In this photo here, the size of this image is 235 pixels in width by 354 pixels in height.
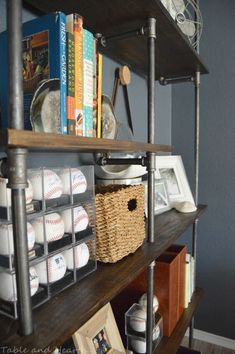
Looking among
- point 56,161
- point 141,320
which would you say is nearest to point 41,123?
point 56,161

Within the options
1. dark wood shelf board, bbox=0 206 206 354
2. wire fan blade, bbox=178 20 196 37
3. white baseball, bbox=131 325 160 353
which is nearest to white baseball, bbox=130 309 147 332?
white baseball, bbox=131 325 160 353

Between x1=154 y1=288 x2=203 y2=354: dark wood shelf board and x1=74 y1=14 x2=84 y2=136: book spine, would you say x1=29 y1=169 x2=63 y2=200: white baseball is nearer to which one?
x1=74 y1=14 x2=84 y2=136: book spine

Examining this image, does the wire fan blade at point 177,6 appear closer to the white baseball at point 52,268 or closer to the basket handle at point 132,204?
the basket handle at point 132,204

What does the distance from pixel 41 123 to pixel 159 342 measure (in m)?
0.92

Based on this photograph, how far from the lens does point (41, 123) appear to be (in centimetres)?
56

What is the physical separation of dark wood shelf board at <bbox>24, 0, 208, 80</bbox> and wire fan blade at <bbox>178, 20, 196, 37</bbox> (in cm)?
16

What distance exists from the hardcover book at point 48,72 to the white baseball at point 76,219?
0.63ft

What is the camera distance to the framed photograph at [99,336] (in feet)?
2.34

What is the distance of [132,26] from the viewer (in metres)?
0.89

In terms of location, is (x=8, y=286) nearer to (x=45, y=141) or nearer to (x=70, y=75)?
(x=45, y=141)

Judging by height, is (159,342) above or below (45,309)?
below

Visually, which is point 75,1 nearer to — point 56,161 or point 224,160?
point 56,161

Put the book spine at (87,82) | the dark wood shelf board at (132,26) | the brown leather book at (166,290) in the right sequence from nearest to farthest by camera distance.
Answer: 1. the book spine at (87,82)
2. the dark wood shelf board at (132,26)
3. the brown leather book at (166,290)

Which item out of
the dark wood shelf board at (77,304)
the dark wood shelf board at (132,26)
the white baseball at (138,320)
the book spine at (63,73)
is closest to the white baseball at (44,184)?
the book spine at (63,73)
